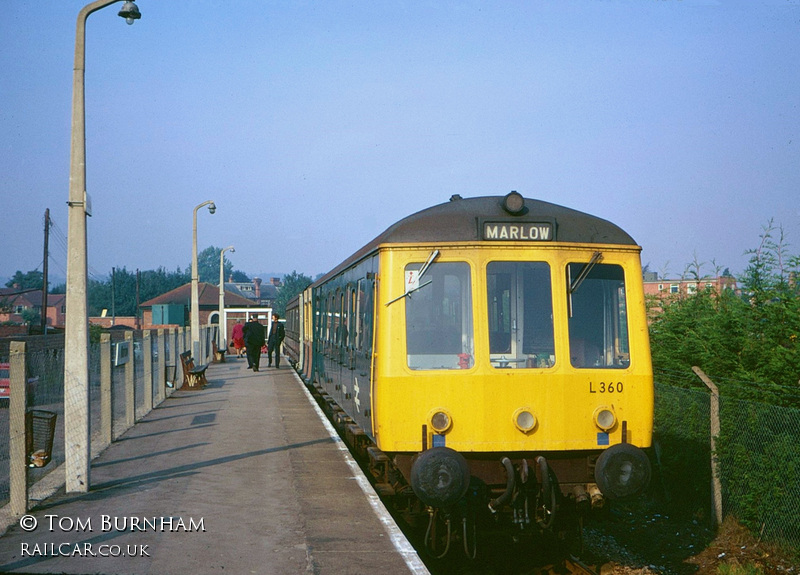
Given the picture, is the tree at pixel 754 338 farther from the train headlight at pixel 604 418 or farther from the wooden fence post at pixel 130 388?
the wooden fence post at pixel 130 388

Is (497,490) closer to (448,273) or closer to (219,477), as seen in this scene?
(448,273)

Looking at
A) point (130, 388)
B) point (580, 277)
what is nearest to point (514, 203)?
point (580, 277)

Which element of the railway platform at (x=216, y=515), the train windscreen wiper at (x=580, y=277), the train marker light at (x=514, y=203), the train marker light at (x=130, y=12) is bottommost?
the railway platform at (x=216, y=515)

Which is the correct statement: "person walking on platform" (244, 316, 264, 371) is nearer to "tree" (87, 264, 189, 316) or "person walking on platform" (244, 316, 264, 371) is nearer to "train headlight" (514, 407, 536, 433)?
"train headlight" (514, 407, 536, 433)

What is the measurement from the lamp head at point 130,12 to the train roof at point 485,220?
3780 mm

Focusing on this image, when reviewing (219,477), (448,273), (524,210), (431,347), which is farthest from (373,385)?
(219,477)

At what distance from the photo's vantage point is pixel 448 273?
7.49 metres

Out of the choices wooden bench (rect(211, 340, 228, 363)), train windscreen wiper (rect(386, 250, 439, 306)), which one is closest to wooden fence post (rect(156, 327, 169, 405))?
train windscreen wiper (rect(386, 250, 439, 306))

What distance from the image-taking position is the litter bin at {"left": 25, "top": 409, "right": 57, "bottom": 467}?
7.67 meters

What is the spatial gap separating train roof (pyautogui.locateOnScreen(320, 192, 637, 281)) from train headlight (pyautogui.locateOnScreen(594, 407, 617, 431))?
1450 mm

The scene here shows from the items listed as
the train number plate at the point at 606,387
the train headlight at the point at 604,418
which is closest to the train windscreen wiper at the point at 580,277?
→ the train number plate at the point at 606,387

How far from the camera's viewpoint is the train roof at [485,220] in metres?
7.49

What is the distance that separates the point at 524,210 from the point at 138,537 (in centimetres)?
415

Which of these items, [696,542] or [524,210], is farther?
[696,542]
